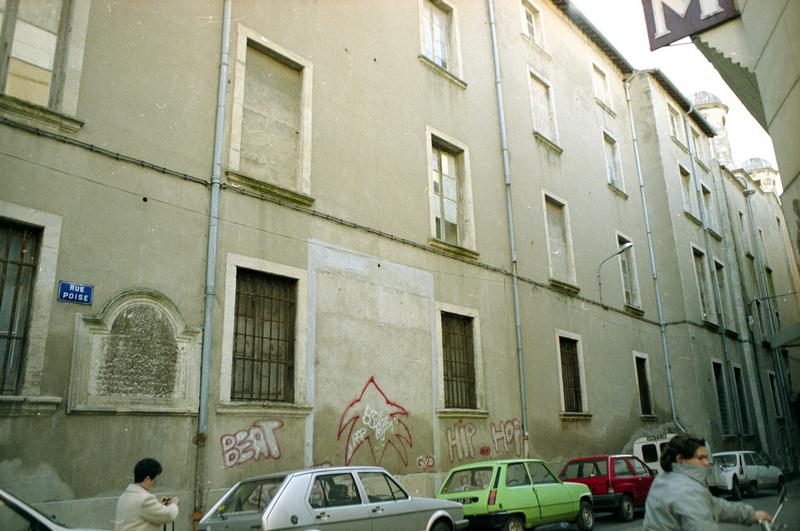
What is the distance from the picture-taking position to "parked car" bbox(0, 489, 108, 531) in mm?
5008

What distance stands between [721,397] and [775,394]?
8.12 meters

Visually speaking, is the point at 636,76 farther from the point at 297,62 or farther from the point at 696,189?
the point at 297,62

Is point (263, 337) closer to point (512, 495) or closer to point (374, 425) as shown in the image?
point (374, 425)

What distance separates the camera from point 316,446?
1028 cm

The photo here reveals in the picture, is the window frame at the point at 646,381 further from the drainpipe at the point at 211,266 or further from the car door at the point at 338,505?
the drainpipe at the point at 211,266

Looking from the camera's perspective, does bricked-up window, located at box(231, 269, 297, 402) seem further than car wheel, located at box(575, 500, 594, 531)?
No

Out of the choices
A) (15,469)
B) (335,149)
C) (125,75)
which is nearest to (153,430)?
(15,469)

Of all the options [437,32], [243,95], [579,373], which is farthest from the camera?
[579,373]

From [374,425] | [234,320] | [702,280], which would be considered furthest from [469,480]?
[702,280]

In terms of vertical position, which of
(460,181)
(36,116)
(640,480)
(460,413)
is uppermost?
(460,181)

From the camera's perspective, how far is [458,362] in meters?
13.6

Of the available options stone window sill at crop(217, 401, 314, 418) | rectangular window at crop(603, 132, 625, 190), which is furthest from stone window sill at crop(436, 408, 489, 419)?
rectangular window at crop(603, 132, 625, 190)

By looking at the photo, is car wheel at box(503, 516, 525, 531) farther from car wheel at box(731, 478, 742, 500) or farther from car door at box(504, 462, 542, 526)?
car wheel at box(731, 478, 742, 500)

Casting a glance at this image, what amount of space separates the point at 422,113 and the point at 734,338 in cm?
2006
